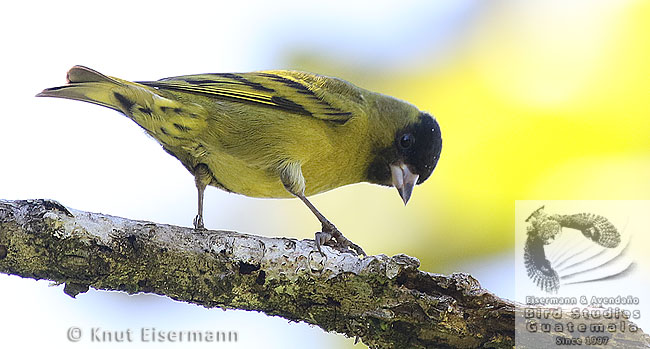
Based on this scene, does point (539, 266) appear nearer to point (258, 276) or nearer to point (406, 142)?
point (406, 142)

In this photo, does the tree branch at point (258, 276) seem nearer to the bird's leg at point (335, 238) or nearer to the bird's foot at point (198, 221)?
the bird's leg at point (335, 238)

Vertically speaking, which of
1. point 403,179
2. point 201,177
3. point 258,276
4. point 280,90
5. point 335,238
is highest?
point 280,90

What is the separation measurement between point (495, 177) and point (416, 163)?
0.61 metres

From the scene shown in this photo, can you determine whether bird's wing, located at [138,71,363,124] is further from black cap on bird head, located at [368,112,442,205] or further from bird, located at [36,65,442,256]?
black cap on bird head, located at [368,112,442,205]

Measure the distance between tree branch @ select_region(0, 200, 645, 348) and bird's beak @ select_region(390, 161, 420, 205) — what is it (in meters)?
1.51

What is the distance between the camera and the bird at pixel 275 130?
165 inches

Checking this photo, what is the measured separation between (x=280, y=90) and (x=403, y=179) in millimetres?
1118

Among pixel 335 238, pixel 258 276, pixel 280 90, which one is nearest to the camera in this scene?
pixel 258 276

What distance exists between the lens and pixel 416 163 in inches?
195

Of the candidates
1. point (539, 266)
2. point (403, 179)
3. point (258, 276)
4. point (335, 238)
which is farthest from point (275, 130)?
point (539, 266)

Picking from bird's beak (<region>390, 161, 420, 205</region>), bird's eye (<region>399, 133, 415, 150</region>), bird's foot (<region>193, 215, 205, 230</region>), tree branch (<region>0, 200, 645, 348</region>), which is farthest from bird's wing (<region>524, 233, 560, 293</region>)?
bird's foot (<region>193, 215, 205, 230</region>)

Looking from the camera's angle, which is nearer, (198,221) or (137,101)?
(198,221)

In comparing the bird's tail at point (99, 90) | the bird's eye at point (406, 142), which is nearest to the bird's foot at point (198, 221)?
the bird's tail at point (99, 90)

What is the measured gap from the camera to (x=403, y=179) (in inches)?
194
